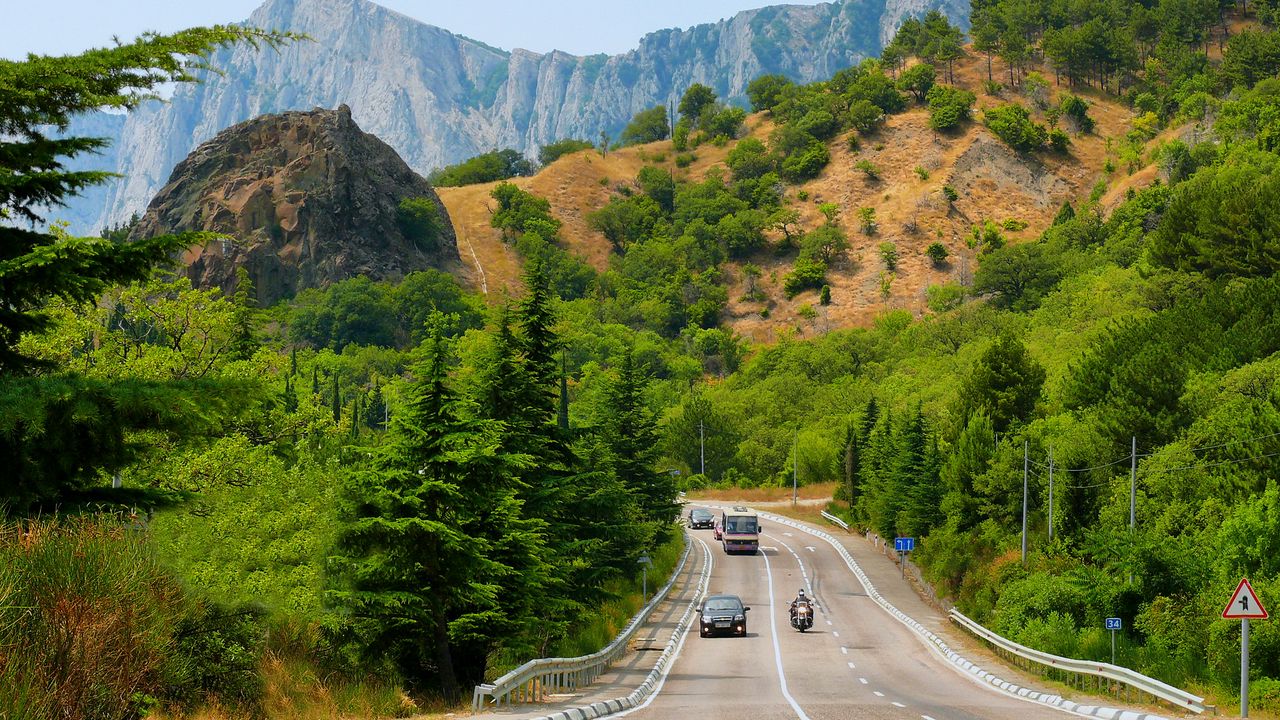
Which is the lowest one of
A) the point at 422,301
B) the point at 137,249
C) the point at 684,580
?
the point at 684,580

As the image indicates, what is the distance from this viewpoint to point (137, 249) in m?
13.1

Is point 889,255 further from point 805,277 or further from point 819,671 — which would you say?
point 819,671

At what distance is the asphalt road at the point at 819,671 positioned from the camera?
22000 mm

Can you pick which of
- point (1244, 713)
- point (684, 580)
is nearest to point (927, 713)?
point (1244, 713)

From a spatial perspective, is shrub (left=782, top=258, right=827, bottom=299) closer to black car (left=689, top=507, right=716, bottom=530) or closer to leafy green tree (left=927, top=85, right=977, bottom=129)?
leafy green tree (left=927, top=85, right=977, bottom=129)

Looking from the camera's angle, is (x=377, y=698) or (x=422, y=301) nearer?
(x=377, y=698)

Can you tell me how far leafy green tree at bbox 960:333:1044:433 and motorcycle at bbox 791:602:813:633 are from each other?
92.9 feet

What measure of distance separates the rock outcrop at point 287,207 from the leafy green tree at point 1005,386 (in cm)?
10718

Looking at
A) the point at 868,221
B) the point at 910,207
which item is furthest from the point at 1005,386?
the point at 910,207

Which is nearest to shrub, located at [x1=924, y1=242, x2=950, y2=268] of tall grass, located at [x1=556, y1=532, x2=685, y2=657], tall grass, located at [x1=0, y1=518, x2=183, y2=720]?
tall grass, located at [x1=556, y1=532, x2=685, y2=657]

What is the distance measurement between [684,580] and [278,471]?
1083 inches

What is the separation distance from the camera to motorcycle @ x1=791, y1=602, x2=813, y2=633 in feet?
150

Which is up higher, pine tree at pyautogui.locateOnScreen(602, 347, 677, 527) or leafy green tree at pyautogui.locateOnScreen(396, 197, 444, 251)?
leafy green tree at pyautogui.locateOnScreen(396, 197, 444, 251)

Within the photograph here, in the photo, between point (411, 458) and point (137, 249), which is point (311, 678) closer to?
point (411, 458)
